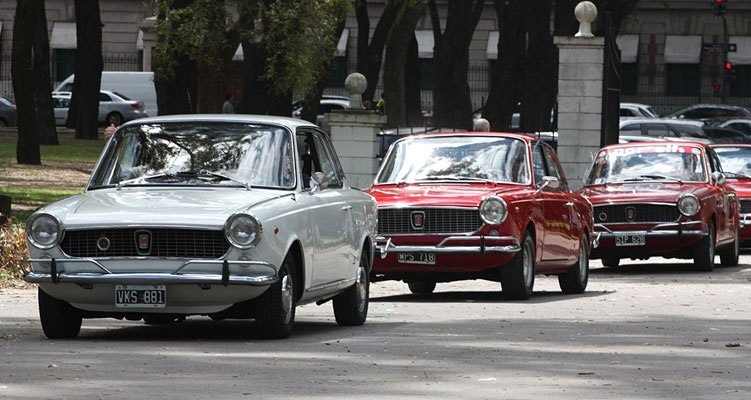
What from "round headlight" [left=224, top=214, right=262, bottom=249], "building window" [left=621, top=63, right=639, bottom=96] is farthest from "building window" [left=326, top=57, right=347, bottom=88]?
"round headlight" [left=224, top=214, right=262, bottom=249]

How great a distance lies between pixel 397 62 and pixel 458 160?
25964 millimetres

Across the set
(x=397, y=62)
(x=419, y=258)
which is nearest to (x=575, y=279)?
(x=419, y=258)

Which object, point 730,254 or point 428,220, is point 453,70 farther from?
point 428,220

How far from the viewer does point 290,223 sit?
12562mm

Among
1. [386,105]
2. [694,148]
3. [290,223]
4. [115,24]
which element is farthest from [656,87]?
[290,223]

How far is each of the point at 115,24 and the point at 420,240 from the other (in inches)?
2311

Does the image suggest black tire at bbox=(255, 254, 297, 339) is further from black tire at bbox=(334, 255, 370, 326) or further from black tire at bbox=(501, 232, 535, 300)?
black tire at bbox=(501, 232, 535, 300)

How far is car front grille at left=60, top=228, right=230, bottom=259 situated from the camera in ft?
39.6

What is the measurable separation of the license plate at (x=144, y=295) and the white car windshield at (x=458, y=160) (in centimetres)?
650

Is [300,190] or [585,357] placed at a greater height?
[300,190]

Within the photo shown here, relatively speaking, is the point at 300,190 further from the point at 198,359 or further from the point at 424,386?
the point at 424,386

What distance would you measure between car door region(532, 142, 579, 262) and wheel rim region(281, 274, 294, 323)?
18.6 ft

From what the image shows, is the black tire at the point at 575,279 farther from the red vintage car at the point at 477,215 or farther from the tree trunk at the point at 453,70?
the tree trunk at the point at 453,70

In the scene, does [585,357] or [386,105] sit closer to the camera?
[585,357]
